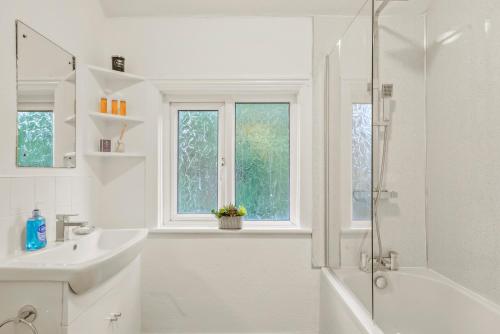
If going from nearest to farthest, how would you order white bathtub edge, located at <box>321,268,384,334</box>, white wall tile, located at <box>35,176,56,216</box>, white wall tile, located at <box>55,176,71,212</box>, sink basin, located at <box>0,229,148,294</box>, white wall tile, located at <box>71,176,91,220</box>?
sink basin, located at <box>0,229,148,294</box>, white bathtub edge, located at <box>321,268,384,334</box>, white wall tile, located at <box>35,176,56,216</box>, white wall tile, located at <box>55,176,71,212</box>, white wall tile, located at <box>71,176,91,220</box>

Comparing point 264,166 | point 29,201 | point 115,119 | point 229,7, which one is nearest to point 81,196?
point 29,201

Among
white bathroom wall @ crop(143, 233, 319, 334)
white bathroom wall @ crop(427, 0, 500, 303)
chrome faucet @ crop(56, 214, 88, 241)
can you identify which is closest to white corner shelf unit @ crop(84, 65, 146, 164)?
chrome faucet @ crop(56, 214, 88, 241)

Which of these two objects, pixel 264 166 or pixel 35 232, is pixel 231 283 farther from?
pixel 35 232

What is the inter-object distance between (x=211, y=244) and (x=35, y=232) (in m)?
1.09

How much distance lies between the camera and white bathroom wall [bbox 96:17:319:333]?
2.27 metres

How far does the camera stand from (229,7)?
2.25 metres

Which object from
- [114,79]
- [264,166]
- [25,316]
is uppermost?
[114,79]

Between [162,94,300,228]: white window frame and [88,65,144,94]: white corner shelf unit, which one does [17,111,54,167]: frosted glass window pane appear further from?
[162,94,300,228]: white window frame

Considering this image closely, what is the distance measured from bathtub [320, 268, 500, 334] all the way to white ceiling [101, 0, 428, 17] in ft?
5.71

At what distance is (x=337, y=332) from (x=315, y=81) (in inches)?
63.1

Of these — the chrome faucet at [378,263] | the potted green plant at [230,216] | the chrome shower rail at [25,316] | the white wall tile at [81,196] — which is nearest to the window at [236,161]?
the potted green plant at [230,216]

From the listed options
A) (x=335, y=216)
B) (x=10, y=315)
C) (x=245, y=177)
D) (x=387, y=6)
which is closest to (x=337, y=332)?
(x=335, y=216)

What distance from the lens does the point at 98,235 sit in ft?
6.30

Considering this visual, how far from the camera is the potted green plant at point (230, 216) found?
7.47 feet
